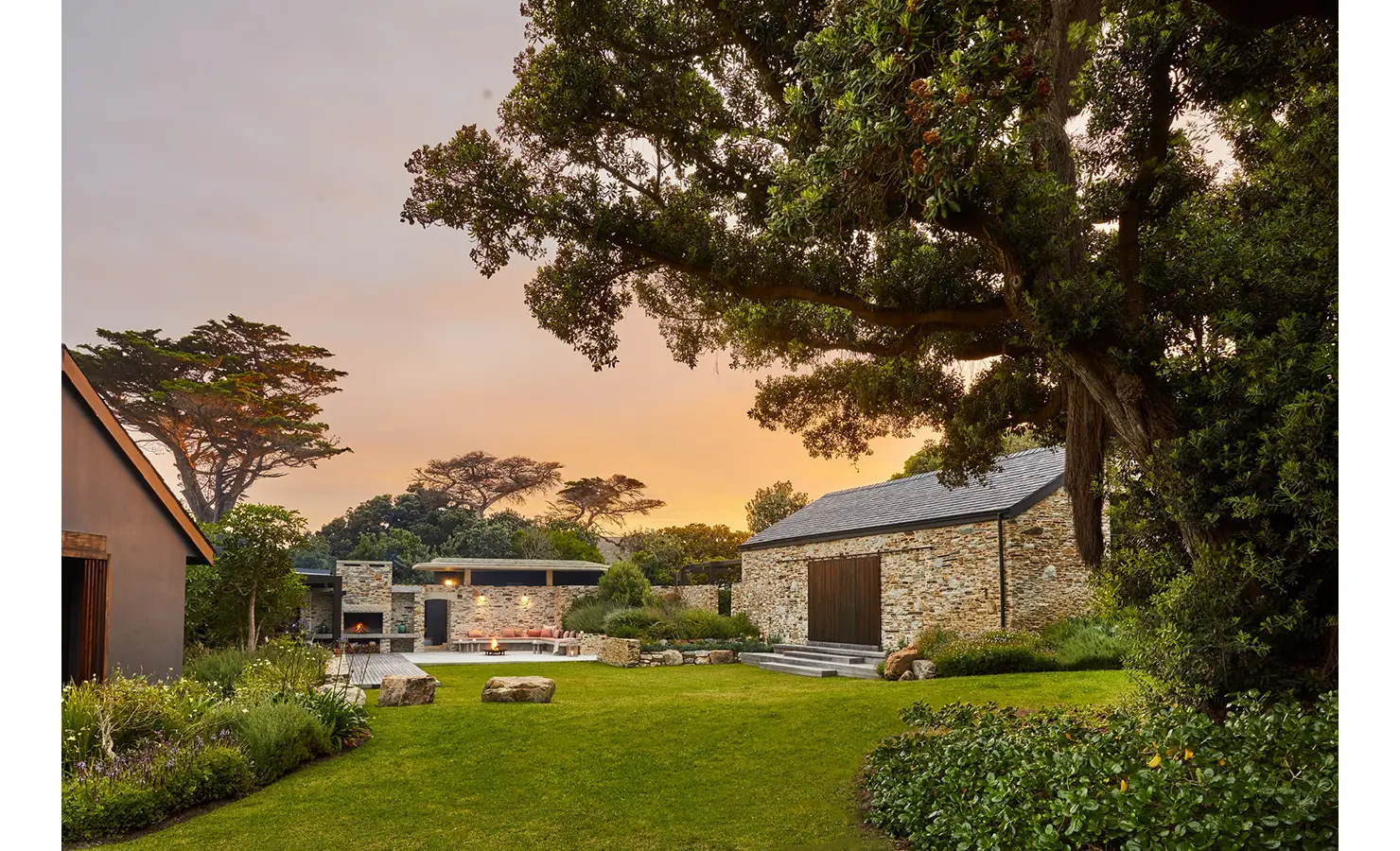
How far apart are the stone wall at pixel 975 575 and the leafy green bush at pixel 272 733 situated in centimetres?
1027

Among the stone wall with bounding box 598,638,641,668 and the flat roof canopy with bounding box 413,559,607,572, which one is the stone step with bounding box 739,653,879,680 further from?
the flat roof canopy with bounding box 413,559,607,572

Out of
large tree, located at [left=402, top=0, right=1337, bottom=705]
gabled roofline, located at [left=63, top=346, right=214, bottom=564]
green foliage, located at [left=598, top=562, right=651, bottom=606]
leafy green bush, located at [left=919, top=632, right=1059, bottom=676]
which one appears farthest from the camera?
green foliage, located at [left=598, top=562, right=651, bottom=606]

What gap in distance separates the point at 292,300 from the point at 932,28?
17937 mm

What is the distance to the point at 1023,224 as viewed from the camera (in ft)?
18.0

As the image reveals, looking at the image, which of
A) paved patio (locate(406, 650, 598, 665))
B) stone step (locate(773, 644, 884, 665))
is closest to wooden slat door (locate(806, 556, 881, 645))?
stone step (locate(773, 644, 884, 665))

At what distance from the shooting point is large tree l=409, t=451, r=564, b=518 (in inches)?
1328

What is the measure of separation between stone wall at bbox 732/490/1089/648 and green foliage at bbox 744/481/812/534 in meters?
15.8

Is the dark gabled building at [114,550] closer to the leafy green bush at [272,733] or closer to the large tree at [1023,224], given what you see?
the leafy green bush at [272,733]

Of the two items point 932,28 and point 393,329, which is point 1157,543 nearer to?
point 932,28

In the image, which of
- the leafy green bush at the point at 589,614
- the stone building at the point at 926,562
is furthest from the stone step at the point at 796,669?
the leafy green bush at the point at 589,614

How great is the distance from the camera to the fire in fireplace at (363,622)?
77.0ft

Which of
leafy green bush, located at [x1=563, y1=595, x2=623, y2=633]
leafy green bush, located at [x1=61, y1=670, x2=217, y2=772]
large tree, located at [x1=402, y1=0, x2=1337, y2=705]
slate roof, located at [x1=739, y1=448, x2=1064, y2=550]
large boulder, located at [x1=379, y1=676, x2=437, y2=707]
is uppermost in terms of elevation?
large tree, located at [x1=402, y1=0, x2=1337, y2=705]

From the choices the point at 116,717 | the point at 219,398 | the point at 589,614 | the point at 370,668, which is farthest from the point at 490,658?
the point at 116,717

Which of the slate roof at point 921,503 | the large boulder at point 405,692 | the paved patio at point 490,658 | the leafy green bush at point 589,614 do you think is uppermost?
the slate roof at point 921,503
